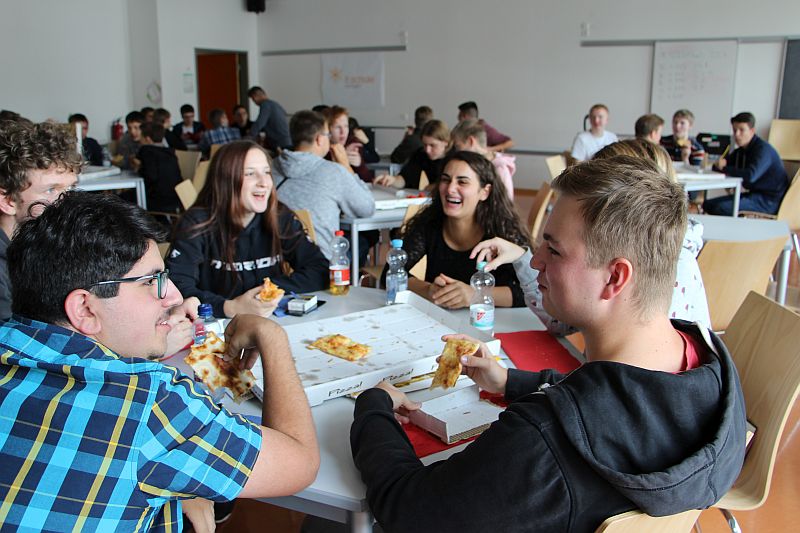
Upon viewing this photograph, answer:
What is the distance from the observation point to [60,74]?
9.96 metres

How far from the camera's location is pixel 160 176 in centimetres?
661

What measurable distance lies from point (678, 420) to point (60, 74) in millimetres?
10878

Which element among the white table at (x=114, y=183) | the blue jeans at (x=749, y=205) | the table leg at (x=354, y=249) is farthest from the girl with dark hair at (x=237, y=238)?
the blue jeans at (x=749, y=205)

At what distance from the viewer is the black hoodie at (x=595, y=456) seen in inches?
40.4

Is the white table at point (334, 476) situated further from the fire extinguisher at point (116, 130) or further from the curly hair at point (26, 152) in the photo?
the fire extinguisher at point (116, 130)

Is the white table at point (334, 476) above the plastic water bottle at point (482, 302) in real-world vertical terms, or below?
below

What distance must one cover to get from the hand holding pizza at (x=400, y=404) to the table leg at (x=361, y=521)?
0.29 m

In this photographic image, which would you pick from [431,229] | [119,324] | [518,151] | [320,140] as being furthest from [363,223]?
[518,151]

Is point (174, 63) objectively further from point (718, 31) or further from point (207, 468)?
point (207, 468)

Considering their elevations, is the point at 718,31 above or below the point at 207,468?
above

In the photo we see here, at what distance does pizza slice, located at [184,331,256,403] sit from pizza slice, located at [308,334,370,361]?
0.98 feet

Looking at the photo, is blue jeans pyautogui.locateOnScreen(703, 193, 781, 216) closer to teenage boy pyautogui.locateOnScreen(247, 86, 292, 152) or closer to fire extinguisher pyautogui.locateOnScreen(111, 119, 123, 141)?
teenage boy pyautogui.locateOnScreen(247, 86, 292, 152)

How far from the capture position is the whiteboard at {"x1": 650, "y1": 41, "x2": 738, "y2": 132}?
9070 mm

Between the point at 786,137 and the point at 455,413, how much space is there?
875 cm
